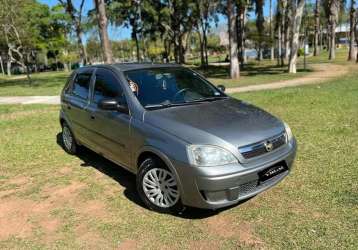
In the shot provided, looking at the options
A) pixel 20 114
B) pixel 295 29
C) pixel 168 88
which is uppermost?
pixel 295 29

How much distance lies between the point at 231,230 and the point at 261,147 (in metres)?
0.92

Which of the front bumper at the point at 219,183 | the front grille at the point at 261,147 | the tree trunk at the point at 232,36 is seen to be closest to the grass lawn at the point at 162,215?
the front bumper at the point at 219,183

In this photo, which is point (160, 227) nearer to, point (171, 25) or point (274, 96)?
point (274, 96)

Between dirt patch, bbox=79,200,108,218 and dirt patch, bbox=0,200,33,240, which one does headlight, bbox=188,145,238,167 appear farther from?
dirt patch, bbox=0,200,33,240

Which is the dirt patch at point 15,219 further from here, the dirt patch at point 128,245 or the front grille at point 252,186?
the front grille at point 252,186

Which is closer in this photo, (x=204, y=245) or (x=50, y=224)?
(x=204, y=245)

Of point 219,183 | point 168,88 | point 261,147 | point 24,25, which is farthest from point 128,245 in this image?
point 24,25

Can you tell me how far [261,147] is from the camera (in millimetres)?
4145

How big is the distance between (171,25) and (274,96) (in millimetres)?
30697

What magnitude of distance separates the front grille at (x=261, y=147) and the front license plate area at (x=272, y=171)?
0.64 feet

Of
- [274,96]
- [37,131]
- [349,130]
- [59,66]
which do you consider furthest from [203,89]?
[59,66]

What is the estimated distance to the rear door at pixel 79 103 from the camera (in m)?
6.10

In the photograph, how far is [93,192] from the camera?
5.34 meters

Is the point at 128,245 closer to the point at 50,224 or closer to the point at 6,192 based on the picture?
the point at 50,224
